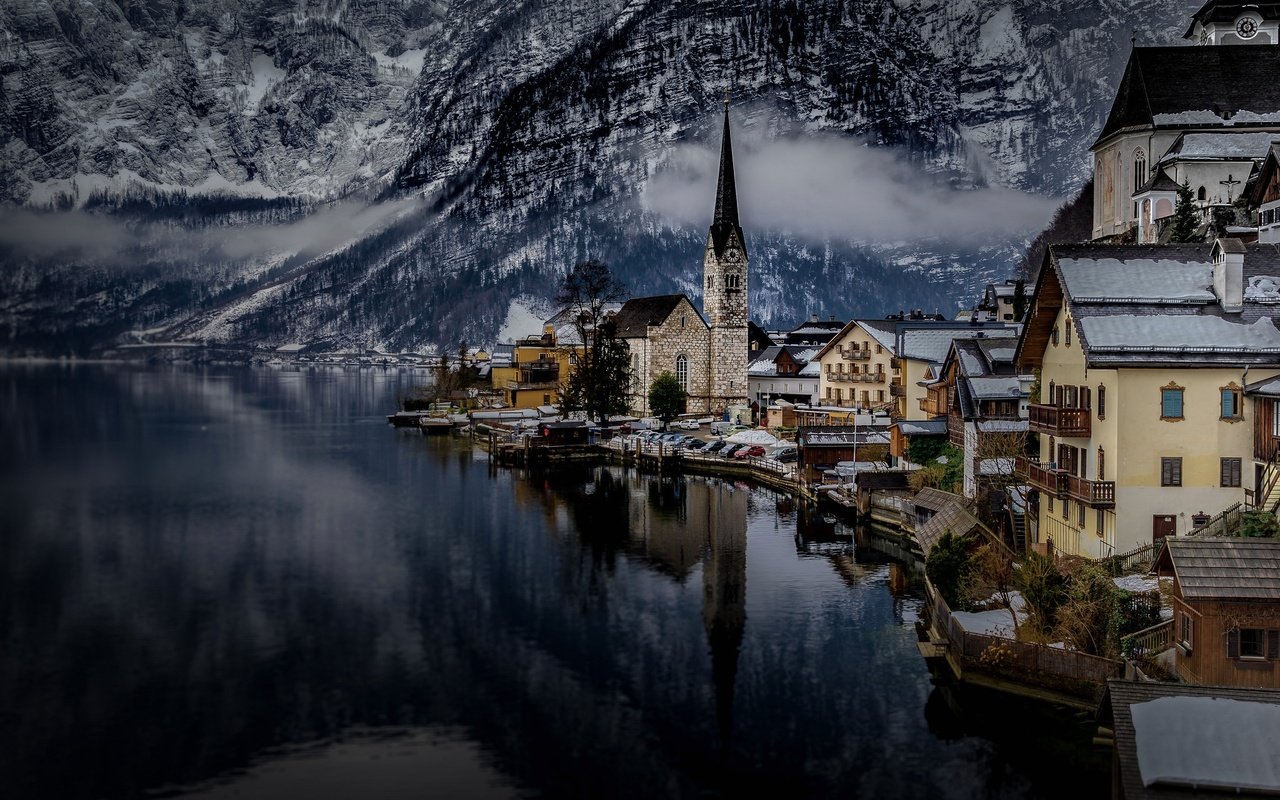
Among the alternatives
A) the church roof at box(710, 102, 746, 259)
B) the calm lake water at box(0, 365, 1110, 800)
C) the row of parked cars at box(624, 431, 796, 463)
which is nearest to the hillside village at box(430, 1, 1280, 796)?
the calm lake water at box(0, 365, 1110, 800)

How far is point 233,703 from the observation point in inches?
1076

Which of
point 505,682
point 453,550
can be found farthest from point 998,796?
point 453,550

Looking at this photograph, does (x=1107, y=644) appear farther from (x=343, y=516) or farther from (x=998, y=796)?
(x=343, y=516)

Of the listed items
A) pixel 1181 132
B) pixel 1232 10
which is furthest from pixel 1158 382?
pixel 1232 10

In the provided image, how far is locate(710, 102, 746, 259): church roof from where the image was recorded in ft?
348

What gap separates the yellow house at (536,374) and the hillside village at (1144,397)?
113 ft

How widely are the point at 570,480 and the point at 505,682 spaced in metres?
39.6

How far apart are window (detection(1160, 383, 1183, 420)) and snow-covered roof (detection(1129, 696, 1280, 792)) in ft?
45.4

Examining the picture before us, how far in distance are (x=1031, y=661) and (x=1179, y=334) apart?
32.6 ft

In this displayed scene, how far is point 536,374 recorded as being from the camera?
370 feet

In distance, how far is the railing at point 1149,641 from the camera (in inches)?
957

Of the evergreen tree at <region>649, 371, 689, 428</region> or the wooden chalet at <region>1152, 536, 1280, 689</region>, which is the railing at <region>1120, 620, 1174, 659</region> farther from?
the evergreen tree at <region>649, 371, 689, 428</region>

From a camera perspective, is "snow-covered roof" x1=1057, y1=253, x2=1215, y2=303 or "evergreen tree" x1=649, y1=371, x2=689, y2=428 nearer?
"snow-covered roof" x1=1057, y1=253, x2=1215, y2=303

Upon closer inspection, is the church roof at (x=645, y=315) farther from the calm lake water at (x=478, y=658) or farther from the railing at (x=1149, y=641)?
the railing at (x=1149, y=641)
